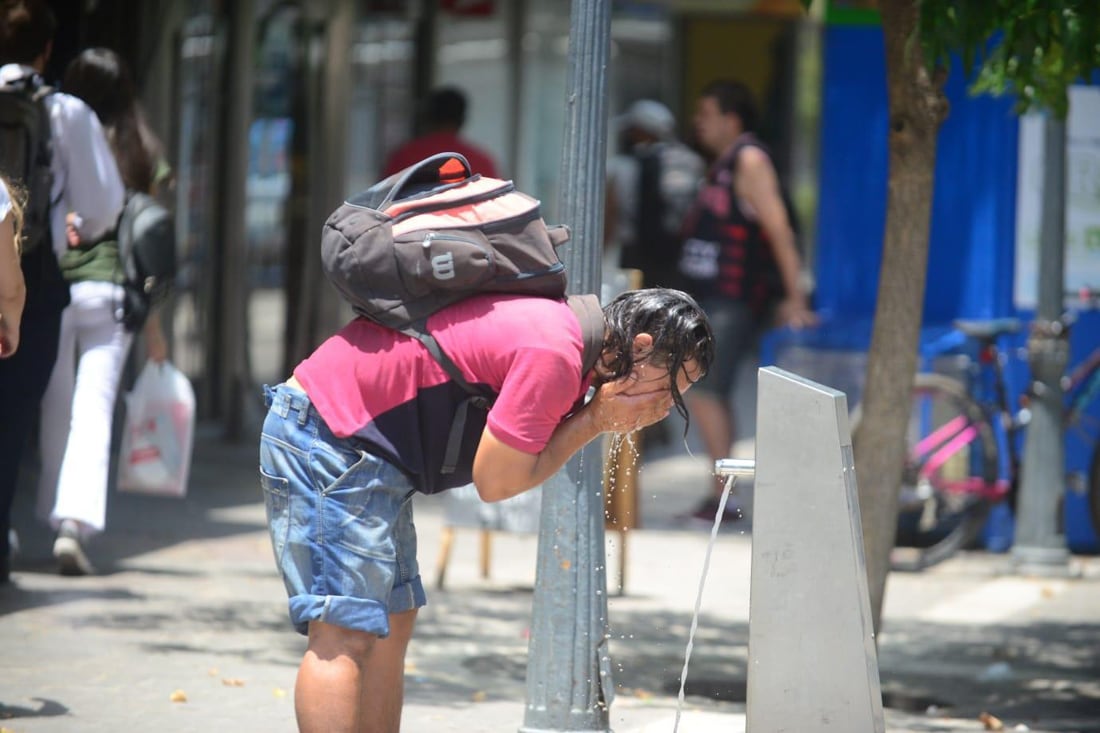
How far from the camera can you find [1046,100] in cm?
640

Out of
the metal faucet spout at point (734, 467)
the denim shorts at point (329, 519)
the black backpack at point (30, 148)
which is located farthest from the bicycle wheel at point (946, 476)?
the denim shorts at point (329, 519)

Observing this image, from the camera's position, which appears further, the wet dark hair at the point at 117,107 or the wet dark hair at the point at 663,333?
the wet dark hair at the point at 117,107

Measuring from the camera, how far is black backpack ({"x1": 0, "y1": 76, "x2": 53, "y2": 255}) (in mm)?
6133

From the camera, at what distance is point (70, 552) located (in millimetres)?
6879

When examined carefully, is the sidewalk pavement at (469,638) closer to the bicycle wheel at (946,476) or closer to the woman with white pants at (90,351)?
the bicycle wheel at (946,476)

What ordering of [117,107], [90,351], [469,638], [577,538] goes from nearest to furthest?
[577,538] → [469,638] → [90,351] → [117,107]

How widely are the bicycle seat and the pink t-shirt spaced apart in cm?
509

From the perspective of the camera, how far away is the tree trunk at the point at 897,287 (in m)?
5.90

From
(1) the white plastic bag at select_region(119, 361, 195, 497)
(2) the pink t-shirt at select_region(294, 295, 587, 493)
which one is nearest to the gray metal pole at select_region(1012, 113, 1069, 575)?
(1) the white plastic bag at select_region(119, 361, 195, 497)

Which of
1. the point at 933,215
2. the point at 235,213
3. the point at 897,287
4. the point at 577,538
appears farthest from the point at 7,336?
the point at 235,213

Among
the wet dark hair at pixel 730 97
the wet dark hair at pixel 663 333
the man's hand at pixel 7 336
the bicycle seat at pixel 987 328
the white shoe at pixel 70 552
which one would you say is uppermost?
the wet dark hair at pixel 730 97

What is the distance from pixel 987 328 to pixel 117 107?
13.5 feet

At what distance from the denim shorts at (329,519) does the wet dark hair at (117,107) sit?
3.50m

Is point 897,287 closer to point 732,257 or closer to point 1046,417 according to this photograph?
point 1046,417
